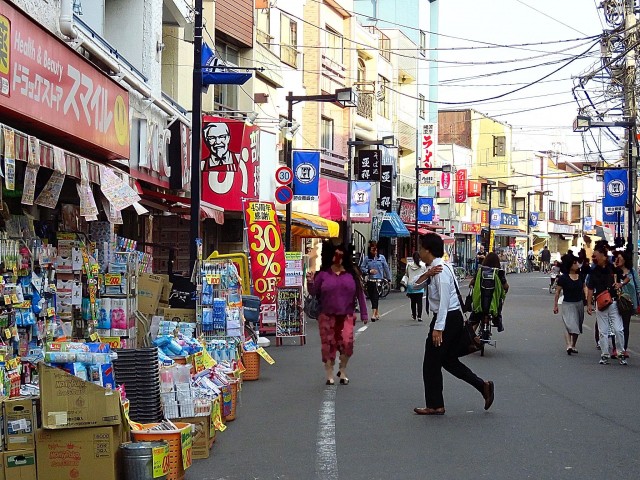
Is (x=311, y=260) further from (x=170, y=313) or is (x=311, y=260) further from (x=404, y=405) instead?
(x=404, y=405)

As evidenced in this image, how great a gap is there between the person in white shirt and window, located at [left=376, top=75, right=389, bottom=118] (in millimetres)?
40014

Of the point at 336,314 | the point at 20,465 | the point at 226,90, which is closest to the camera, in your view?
the point at 20,465

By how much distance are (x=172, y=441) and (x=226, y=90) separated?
21.8 metres

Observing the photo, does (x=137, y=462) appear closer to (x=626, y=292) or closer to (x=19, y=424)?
(x=19, y=424)

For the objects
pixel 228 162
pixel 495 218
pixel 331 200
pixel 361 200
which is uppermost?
pixel 495 218

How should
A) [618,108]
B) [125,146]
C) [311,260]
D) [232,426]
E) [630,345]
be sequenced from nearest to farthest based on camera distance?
[232,426] < [125,146] < [630,345] < [618,108] < [311,260]

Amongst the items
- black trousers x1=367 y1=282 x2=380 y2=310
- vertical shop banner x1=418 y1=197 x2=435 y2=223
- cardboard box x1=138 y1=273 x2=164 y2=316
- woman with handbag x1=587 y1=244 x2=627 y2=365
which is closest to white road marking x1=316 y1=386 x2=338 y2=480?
cardboard box x1=138 y1=273 x2=164 y2=316

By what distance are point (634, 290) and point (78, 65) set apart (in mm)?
10805

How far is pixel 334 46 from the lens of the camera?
1666 inches

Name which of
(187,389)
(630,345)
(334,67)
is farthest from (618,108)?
(187,389)

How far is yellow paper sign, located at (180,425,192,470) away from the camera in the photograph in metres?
7.25

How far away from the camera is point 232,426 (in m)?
9.64

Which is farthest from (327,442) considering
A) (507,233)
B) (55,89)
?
(507,233)

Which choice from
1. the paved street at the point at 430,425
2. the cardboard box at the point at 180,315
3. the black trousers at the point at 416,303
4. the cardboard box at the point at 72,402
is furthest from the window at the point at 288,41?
the cardboard box at the point at 72,402
